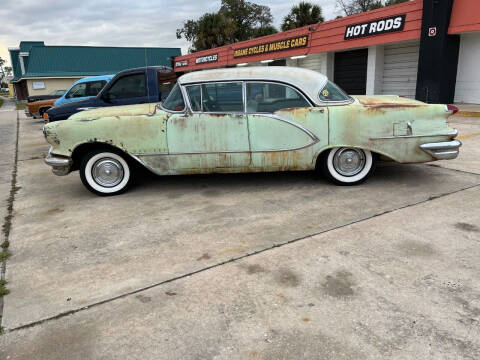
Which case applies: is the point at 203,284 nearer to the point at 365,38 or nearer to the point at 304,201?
the point at 304,201

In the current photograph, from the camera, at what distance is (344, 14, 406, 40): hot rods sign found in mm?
13851

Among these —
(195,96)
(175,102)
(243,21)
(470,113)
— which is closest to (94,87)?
(175,102)

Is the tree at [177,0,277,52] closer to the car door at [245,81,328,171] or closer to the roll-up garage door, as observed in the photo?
the roll-up garage door

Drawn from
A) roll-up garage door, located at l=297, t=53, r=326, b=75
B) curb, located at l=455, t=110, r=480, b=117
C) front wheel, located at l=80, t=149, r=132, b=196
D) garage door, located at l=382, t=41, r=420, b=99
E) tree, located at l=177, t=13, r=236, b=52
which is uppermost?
tree, located at l=177, t=13, r=236, b=52

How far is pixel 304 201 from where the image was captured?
454 cm

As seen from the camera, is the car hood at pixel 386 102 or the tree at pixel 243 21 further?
the tree at pixel 243 21

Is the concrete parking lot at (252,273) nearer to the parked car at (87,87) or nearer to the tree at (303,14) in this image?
the parked car at (87,87)

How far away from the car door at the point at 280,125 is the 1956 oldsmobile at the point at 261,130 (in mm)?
13

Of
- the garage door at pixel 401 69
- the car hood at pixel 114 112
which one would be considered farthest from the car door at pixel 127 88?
the garage door at pixel 401 69

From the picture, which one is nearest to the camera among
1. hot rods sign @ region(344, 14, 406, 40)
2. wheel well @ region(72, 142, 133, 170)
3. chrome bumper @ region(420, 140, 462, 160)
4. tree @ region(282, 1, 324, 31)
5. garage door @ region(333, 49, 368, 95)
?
chrome bumper @ region(420, 140, 462, 160)

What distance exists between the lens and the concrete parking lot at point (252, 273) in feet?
7.41

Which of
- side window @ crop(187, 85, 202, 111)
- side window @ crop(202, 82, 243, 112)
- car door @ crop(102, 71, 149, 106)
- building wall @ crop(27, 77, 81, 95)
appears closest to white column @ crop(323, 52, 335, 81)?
car door @ crop(102, 71, 149, 106)

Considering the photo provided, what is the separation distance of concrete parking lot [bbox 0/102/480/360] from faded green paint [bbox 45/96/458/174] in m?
0.45

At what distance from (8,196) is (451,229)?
581cm
